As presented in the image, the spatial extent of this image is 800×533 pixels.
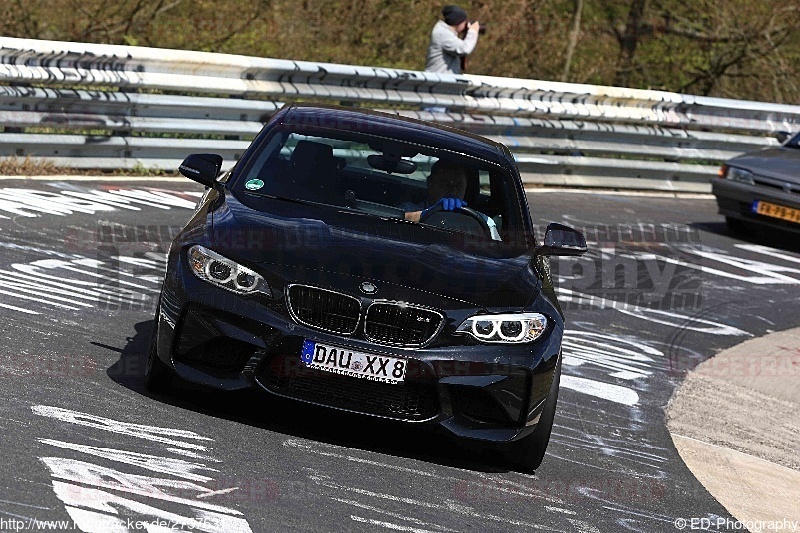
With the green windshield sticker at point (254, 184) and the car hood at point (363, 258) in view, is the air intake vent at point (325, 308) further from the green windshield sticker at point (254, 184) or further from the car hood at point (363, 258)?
the green windshield sticker at point (254, 184)

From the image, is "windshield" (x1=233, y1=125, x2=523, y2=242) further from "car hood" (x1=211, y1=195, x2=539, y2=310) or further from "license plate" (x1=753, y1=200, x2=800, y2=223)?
"license plate" (x1=753, y1=200, x2=800, y2=223)

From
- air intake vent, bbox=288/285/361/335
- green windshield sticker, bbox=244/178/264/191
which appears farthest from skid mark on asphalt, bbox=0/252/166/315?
air intake vent, bbox=288/285/361/335

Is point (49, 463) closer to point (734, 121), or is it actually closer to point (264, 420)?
point (264, 420)

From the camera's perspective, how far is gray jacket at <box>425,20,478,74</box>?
55.2ft

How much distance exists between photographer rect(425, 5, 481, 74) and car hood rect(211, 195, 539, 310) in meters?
10.1

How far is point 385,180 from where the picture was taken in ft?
24.8

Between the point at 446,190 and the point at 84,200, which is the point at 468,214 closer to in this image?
the point at 446,190

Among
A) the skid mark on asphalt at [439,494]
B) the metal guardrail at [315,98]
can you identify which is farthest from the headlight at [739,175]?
the skid mark on asphalt at [439,494]

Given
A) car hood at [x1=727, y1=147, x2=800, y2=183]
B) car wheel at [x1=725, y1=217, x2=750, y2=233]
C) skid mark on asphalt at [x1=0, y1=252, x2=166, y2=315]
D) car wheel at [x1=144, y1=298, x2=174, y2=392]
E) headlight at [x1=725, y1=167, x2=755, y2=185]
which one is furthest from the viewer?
car wheel at [x1=725, y1=217, x2=750, y2=233]

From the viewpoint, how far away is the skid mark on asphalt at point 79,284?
8.17 meters

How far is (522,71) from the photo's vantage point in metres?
24.3

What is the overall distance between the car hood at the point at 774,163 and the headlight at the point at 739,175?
0.24 ft

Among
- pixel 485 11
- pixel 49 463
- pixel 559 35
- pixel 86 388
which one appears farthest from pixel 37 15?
pixel 49 463

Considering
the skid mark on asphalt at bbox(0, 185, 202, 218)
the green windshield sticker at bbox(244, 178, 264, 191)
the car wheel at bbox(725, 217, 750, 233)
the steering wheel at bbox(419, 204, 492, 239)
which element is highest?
the green windshield sticker at bbox(244, 178, 264, 191)
